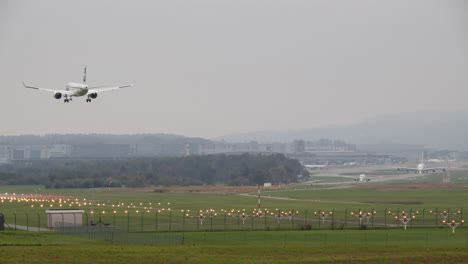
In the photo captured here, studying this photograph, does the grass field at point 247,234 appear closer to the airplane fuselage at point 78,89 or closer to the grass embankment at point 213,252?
the grass embankment at point 213,252

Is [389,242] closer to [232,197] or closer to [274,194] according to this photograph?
[232,197]

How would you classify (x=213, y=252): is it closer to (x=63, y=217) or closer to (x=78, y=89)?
(x=63, y=217)

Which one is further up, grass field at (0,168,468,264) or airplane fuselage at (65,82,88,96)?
airplane fuselage at (65,82,88,96)

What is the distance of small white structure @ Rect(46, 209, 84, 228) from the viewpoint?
299ft

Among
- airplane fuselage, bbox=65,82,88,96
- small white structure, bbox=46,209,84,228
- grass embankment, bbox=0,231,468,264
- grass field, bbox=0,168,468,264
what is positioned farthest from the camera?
airplane fuselage, bbox=65,82,88,96

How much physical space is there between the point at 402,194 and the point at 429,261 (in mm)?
106603

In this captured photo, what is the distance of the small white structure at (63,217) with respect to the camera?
91.0 metres

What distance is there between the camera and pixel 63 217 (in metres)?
91.9

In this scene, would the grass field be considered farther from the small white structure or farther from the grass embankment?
the small white structure

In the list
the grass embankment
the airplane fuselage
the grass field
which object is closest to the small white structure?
the grass field

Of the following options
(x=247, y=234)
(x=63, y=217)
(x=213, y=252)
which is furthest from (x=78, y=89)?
(x=213, y=252)

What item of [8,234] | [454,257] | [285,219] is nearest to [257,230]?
[285,219]

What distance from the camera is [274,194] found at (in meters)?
171

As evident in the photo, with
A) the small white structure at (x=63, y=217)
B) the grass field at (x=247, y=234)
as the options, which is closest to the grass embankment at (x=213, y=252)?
the grass field at (x=247, y=234)
